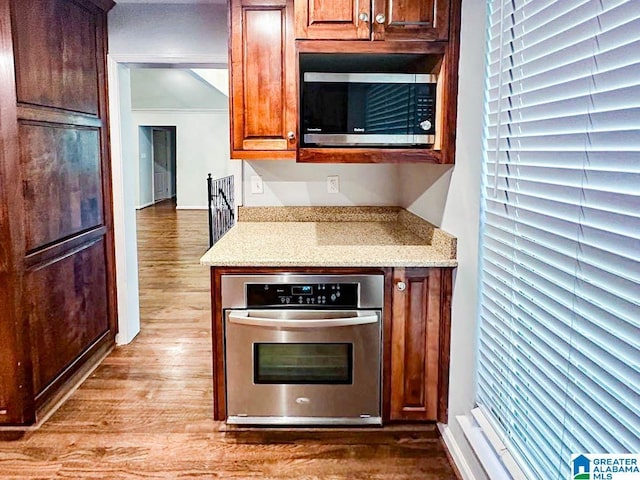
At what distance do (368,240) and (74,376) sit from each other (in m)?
1.89

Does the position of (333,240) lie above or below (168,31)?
below

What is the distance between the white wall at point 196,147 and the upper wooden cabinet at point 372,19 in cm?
920

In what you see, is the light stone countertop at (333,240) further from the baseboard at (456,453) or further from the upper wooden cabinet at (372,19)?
the upper wooden cabinet at (372,19)

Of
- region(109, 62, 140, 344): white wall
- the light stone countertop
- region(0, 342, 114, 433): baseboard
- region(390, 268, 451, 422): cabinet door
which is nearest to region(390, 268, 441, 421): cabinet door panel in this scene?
region(390, 268, 451, 422): cabinet door

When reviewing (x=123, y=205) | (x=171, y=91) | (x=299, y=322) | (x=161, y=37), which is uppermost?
(x=171, y=91)

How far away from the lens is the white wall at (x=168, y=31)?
3418 millimetres

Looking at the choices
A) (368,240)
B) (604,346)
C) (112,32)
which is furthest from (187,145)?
(604,346)

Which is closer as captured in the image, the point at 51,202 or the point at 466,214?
the point at 466,214

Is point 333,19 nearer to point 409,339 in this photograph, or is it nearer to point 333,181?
point 333,181

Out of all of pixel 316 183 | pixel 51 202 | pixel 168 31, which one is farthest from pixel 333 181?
pixel 51 202

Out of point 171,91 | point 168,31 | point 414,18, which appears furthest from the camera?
point 171,91

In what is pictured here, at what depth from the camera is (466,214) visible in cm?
216

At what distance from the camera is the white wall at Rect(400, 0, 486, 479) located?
6.66 ft

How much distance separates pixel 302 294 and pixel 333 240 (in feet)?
1.52
